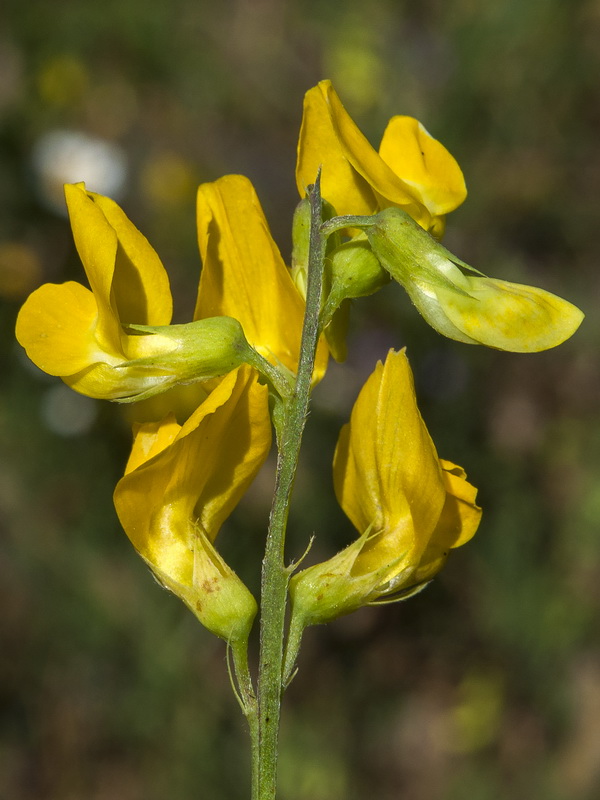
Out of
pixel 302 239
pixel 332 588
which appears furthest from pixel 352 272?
pixel 332 588

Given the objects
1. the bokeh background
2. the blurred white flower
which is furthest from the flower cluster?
the blurred white flower

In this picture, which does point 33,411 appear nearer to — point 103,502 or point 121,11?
point 103,502

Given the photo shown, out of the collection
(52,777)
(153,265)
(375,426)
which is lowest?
(52,777)

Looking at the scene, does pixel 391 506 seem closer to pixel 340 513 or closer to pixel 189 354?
pixel 189 354

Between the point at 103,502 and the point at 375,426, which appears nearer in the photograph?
the point at 375,426

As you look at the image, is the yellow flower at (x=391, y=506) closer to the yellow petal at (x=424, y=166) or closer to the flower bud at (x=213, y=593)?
the flower bud at (x=213, y=593)

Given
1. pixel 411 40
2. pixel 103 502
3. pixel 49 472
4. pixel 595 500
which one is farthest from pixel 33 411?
pixel 411 40

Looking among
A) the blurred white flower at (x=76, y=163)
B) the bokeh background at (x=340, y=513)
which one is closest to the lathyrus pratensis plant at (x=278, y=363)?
the bokeh background at (x=340, y=513)
